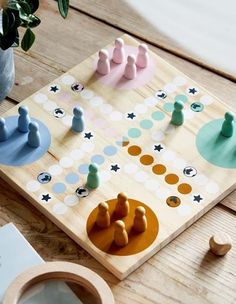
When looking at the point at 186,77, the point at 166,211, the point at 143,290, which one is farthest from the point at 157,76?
the point at 143,290

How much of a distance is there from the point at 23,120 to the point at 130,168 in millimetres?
172

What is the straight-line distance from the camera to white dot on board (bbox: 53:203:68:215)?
0.98 m

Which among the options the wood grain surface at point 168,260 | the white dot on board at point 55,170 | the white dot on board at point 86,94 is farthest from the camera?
the white dot on board at point 86,94

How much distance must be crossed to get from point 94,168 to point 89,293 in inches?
7.1

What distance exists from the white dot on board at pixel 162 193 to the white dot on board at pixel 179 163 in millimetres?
44

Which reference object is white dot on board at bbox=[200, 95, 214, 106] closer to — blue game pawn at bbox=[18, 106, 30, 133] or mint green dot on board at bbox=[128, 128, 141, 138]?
mint green dot on board at bbox=[128, 128, 141, 138]

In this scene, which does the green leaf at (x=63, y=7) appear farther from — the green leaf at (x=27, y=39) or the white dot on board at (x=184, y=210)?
the white dot on board at (x=184, y=210)

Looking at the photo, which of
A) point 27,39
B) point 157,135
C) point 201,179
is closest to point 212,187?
point 201,179

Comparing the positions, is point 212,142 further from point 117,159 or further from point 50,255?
point 50,255

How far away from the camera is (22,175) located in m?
1.02

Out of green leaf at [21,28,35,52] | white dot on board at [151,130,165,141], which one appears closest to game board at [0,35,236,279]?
white dot on board at [151,130,165,141]

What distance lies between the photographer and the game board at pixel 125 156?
968 millimetres

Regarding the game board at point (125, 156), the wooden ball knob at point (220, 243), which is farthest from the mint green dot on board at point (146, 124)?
the wooden ball knob at point (220, 243)

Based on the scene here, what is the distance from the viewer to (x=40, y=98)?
1.12 m
